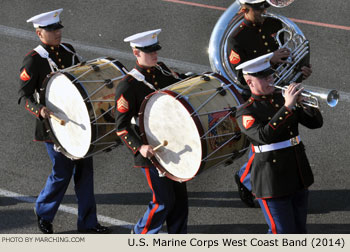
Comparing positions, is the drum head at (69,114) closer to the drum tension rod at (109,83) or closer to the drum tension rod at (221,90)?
the drum tension rod at (109,83)

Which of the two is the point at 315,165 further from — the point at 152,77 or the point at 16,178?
the point at 16,178

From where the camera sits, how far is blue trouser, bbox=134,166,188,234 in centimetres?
617

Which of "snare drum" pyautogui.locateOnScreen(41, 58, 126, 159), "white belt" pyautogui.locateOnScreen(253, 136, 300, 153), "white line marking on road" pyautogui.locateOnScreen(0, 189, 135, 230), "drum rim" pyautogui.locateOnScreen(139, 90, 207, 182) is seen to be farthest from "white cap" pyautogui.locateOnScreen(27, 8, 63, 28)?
"white belt" pyautogui.locateOnScreen(253, 136, 300, 153)

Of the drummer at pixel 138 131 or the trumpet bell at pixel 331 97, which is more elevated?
the trumpet bell at pixel 331 97

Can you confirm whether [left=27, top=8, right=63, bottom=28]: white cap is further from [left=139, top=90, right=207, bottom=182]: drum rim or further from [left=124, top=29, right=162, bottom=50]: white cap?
[left=139, top=90, right=207, bottom=182]: drum rim

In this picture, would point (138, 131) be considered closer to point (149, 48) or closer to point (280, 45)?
point (149, 48)

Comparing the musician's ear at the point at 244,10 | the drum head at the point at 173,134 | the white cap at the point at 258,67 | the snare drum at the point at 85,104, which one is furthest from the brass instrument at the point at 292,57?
the snare drum at the point at 85,104

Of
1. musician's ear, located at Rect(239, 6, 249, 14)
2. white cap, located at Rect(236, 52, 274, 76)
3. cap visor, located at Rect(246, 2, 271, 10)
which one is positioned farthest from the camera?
musician's ear, located at Rect(239, 6, 249, 14)

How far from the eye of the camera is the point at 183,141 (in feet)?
19.1

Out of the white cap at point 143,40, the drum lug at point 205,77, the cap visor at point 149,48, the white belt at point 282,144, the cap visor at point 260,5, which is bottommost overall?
the white belt at point 282,144

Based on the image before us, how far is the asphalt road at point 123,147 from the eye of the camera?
7.00 meters

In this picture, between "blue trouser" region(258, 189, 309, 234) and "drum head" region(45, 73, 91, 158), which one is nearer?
"blue trouser" region(258, 189, 309, 234)

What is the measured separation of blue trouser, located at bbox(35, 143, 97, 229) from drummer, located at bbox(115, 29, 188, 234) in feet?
1.85

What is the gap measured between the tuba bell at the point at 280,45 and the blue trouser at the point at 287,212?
3.56 feet
